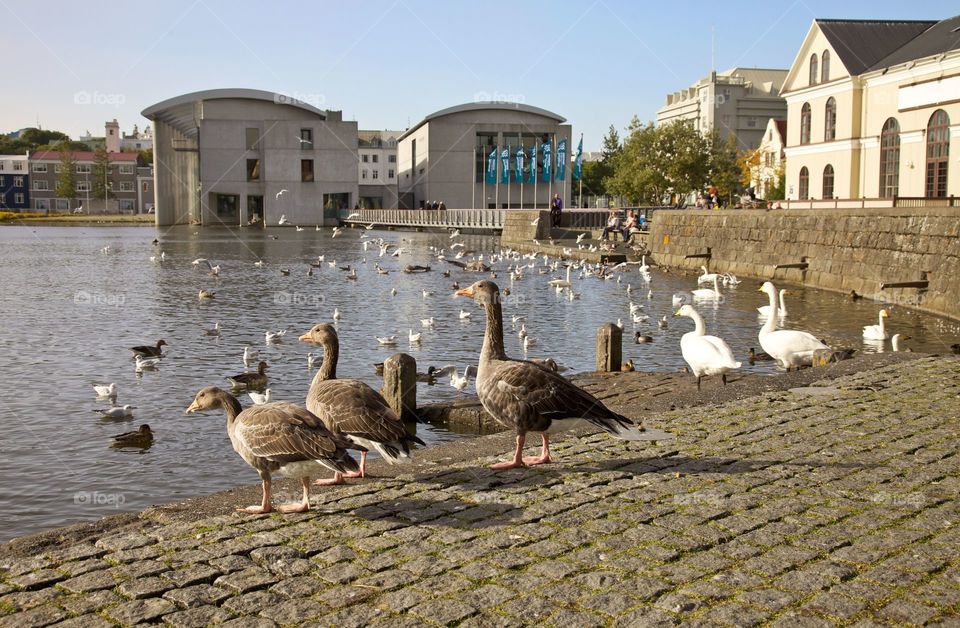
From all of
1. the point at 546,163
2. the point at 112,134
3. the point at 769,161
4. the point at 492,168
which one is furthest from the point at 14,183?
the point at 769,161

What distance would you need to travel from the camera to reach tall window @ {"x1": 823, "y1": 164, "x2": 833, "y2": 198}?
171ft

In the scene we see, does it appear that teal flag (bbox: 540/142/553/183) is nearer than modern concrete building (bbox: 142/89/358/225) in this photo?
Yes

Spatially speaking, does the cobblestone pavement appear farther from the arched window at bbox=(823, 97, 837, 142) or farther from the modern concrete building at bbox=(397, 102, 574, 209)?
the modern concrete building at bbox=(397, 102, 574, 209)

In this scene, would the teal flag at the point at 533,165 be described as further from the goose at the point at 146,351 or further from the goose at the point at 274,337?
the goose at the point at 146,351

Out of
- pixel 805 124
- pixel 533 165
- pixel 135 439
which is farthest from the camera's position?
pixel 533 165

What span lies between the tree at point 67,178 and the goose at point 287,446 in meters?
146

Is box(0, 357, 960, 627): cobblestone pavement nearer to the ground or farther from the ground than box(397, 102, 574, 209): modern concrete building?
nearer to the ground

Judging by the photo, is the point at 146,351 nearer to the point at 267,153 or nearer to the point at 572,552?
the point at 572,552

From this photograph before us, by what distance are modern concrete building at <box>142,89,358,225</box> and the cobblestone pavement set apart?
9148 centimetres

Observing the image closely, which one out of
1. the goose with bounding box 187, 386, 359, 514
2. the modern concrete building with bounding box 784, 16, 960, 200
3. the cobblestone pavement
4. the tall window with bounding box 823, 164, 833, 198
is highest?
the modern concrete building with bounding box 784, 16, 960, 200

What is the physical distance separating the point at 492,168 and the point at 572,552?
92.1 meters

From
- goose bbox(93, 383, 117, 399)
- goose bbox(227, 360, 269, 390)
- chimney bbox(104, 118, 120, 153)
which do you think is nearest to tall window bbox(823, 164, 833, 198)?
goose bbox(227, 360, 269, 390)

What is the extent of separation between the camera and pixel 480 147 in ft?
338

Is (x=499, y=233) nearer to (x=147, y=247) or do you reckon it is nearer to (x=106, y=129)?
A: (x=147, y=247)
